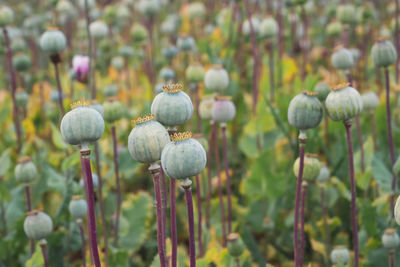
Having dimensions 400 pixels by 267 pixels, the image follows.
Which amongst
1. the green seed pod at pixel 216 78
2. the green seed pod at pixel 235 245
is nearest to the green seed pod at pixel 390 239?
the green seed pod at pixel 235 245

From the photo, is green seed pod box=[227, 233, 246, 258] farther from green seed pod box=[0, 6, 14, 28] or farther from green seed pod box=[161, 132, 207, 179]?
green seed pod box=[0, 6, 14, 28]

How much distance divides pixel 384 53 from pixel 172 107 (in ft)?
2.03

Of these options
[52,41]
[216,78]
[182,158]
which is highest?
[52,41]

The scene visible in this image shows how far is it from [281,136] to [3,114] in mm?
1100

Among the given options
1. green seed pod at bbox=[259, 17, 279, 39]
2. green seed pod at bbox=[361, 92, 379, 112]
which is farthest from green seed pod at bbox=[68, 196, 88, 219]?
green seed pod at bbox=[259, 17, 279, 39]

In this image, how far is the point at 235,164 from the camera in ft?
5.89

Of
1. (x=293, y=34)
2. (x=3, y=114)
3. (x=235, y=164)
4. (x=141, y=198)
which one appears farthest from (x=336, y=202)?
(x=3, y=114)

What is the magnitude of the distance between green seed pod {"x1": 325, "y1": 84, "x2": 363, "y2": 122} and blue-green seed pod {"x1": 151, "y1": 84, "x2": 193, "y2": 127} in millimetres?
245

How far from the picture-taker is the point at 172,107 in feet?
2.39

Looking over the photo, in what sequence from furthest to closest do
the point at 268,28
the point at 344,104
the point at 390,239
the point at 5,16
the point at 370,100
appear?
the point at 268,28 < the point at 5,16 < the point at 370,100 < the point at 390,239 < the point at 344,104

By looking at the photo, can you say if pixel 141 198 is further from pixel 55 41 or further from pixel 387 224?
pixel 387 224

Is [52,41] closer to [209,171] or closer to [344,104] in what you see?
[209,171]

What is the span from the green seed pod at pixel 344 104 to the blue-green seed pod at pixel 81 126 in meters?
0.38

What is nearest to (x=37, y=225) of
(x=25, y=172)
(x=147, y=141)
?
(x=25, y=172)
